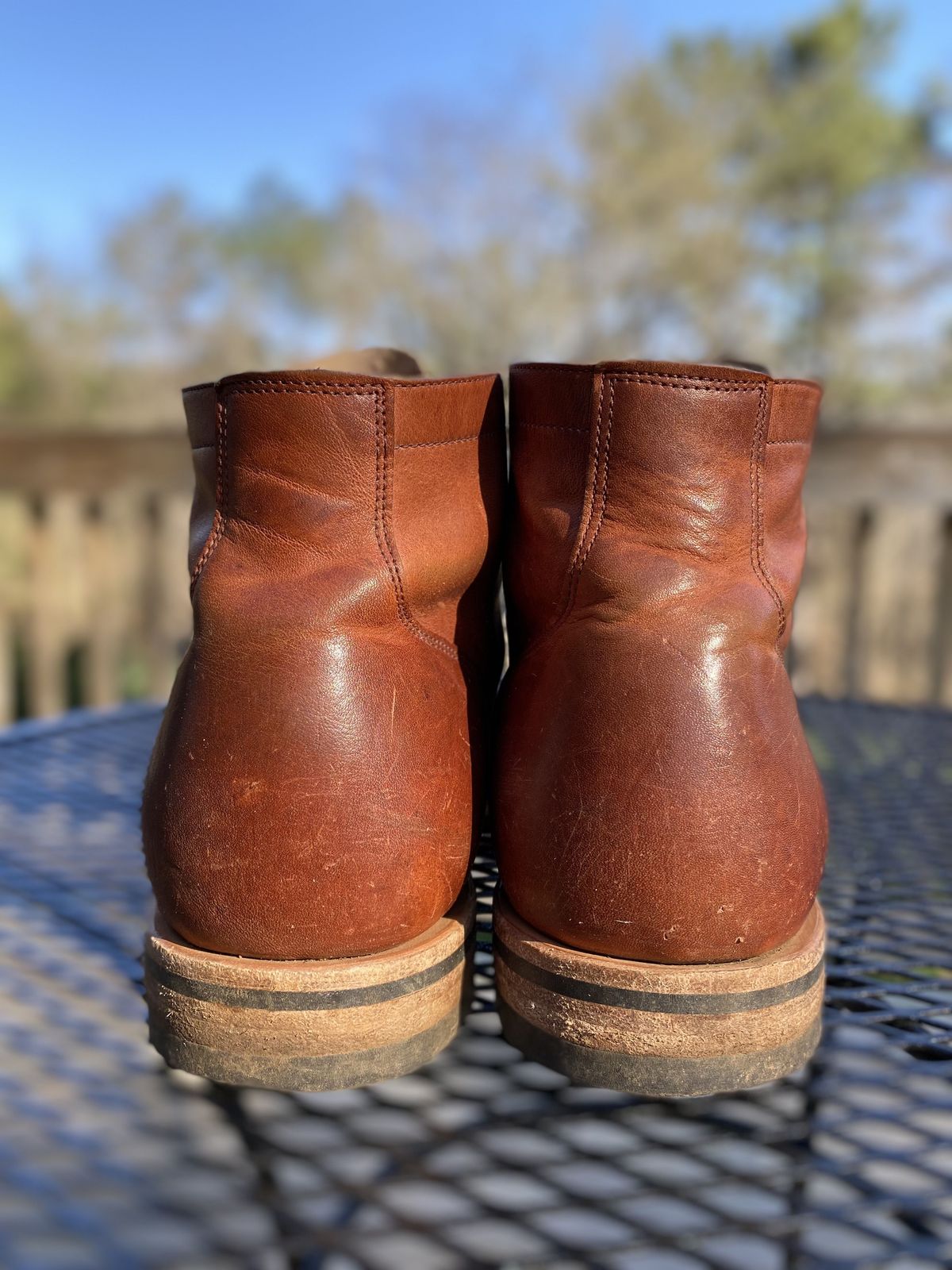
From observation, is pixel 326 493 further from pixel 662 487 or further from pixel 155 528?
pixel 155 528

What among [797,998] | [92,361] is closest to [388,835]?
[797,998]

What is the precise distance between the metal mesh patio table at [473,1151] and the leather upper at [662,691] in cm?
12

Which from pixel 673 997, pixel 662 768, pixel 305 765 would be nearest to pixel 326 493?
pixel 305 765

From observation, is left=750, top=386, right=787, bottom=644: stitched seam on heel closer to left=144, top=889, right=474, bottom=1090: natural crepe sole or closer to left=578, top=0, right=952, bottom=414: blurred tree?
left=144, top=889, right=474, bottom=1090: natural crepe sole

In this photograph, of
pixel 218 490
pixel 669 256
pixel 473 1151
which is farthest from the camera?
pixel 669 256

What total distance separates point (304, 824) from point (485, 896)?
237 millimetres

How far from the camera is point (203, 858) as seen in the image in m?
0.62

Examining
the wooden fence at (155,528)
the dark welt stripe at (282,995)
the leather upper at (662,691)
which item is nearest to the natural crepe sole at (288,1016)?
the dark welt stripe at (282,995)

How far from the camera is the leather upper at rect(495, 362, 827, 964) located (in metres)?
0.62

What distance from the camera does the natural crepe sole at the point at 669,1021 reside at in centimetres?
61

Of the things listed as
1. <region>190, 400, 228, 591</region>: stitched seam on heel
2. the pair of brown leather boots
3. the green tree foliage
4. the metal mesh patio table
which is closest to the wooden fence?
the metal mesh patio table

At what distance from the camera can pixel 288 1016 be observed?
1.97ft

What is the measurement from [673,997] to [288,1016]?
0.25m

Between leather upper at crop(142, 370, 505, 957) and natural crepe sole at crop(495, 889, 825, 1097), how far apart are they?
115 mm
